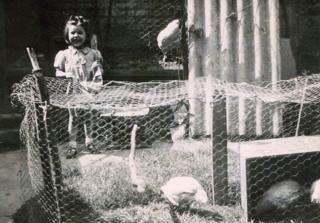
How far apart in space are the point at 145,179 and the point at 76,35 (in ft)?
6.53

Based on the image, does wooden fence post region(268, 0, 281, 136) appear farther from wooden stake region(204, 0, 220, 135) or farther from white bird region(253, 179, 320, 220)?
white bird region(253, 179, 320, 220)

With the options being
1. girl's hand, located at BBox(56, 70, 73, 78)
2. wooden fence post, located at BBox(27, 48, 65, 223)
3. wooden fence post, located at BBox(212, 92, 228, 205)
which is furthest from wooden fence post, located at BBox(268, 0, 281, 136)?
wooden fence post, located at BBox(27, 48, 65, 223)

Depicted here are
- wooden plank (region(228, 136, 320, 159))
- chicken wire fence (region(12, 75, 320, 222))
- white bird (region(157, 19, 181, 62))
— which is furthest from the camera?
white bird (region(157, 19, 181, 62))

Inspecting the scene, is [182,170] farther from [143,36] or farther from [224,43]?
[143,36]

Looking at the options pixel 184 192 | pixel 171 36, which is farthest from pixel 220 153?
pixel 171 36

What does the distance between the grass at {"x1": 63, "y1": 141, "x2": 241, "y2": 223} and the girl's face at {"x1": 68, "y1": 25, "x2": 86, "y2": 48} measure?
51.5 inches

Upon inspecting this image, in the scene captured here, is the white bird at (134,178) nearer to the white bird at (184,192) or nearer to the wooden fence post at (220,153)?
the white bird at (184,192)

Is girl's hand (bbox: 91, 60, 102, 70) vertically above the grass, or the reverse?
girl's hand (bbox: 91, 60, 102, 70)

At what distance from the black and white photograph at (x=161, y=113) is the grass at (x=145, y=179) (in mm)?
15

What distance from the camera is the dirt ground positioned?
471 cm

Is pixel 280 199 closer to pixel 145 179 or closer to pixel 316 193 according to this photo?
pixel 316 193

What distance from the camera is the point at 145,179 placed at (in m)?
4.90

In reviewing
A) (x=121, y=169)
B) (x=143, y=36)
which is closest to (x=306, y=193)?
(x=121, y=169)

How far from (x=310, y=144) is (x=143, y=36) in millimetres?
4558
